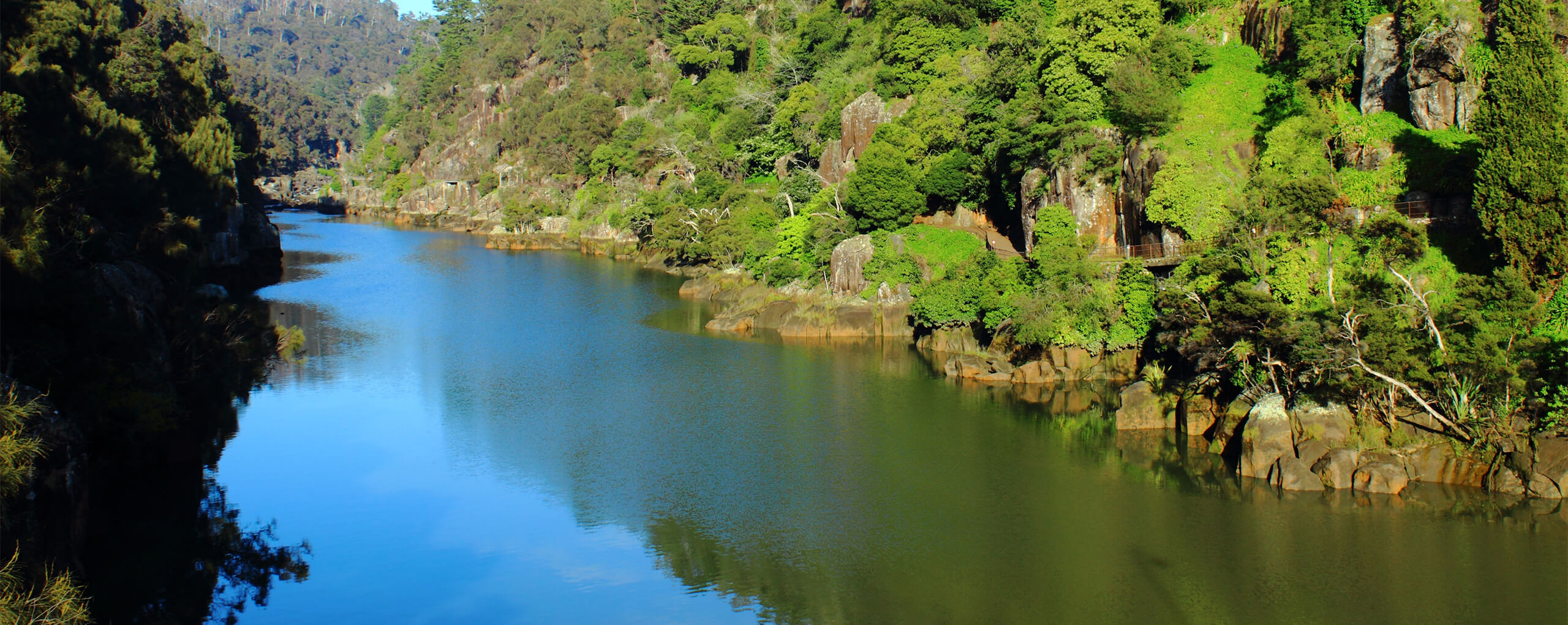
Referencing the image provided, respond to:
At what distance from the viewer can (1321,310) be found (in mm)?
28328

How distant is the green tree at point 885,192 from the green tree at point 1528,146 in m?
28.0

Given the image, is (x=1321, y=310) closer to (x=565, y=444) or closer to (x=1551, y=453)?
(x=1551, y=453)

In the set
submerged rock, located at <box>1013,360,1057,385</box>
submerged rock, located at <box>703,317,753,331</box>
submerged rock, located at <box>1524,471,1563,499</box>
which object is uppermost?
submerged rock, located at <box>703,317,753,331</box>

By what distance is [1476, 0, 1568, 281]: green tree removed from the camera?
87.8ft

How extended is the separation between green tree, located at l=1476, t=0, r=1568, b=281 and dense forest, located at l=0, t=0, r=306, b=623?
107 ft

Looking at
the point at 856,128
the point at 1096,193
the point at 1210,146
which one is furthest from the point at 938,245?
the point at 856,128

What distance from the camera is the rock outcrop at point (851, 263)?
51.4 m

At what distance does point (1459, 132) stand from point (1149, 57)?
13.7m

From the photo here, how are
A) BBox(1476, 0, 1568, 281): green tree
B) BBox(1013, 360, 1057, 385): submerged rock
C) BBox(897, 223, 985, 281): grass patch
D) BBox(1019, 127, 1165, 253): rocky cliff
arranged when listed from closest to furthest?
BBox(1476, 0, 1568, 281): green tree
BBox(1013, 360, 1057, 385): submerged rock
BBox(1019, 127, 1165, 253): rocky cliff
BBox(897, 223, 985, 281): grass patch

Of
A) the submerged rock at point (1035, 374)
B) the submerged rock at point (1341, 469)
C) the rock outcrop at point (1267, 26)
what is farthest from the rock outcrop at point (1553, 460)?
the rock outcrop at point (1267, 26)

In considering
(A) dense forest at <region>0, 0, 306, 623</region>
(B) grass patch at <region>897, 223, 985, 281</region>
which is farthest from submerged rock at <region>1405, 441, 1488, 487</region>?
(A) dense forest at <region>0, 0, 306, 623</region>

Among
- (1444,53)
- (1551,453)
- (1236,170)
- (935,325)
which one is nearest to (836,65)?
(935,325)

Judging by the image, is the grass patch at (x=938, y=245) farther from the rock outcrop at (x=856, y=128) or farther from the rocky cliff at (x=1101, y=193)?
the rock outcrop at (x=856, y=128)

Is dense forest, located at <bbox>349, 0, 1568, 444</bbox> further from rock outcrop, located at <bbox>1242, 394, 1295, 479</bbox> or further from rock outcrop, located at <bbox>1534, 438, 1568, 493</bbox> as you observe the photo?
rock outcrop, located at <bbox>1242, 394, 1295, 479</bbox>
